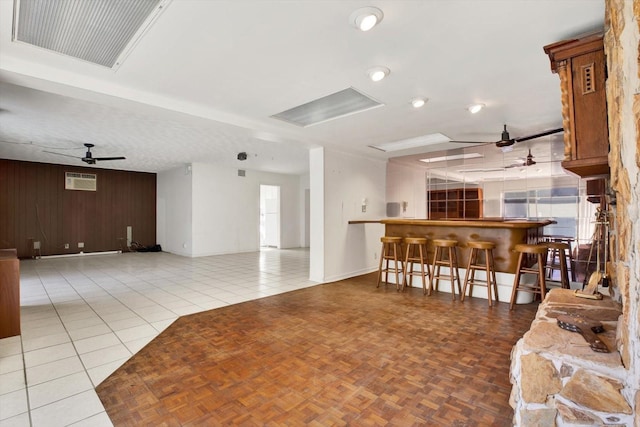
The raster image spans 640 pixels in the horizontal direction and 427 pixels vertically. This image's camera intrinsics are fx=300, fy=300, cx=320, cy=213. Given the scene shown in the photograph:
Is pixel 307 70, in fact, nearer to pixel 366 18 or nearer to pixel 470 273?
pixel 366 18

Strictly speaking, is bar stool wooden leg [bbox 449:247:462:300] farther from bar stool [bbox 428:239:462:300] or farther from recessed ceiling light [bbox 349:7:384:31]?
recessed ceiling light [bbox 349:7:384:31]

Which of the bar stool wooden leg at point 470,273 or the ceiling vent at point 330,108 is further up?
the ceiling vent at point 330,108

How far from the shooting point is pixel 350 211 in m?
5.79

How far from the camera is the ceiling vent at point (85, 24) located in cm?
184

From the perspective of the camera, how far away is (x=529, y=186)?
603 cm

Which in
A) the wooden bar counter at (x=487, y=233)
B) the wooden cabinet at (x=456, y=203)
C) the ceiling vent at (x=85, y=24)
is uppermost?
the ceiling vent at (x=85, y=24)

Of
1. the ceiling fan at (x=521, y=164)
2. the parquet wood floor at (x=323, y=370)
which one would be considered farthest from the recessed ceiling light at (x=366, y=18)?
the ceiling fan at (x=521, y=164)

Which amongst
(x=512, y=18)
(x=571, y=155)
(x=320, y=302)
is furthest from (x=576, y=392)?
(x=320, y=302)

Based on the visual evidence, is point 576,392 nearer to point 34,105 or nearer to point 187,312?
point 187,312

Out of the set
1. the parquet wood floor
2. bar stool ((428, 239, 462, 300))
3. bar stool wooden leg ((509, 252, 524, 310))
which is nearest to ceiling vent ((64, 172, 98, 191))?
the parquet wood floor

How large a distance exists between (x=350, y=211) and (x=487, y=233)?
236 centimetres

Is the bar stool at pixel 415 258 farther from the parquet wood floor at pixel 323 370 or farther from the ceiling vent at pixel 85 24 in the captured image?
the ceiling vent at pixel 85 24

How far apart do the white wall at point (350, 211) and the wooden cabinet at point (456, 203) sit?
194 cm

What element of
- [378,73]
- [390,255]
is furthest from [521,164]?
[378,73]
